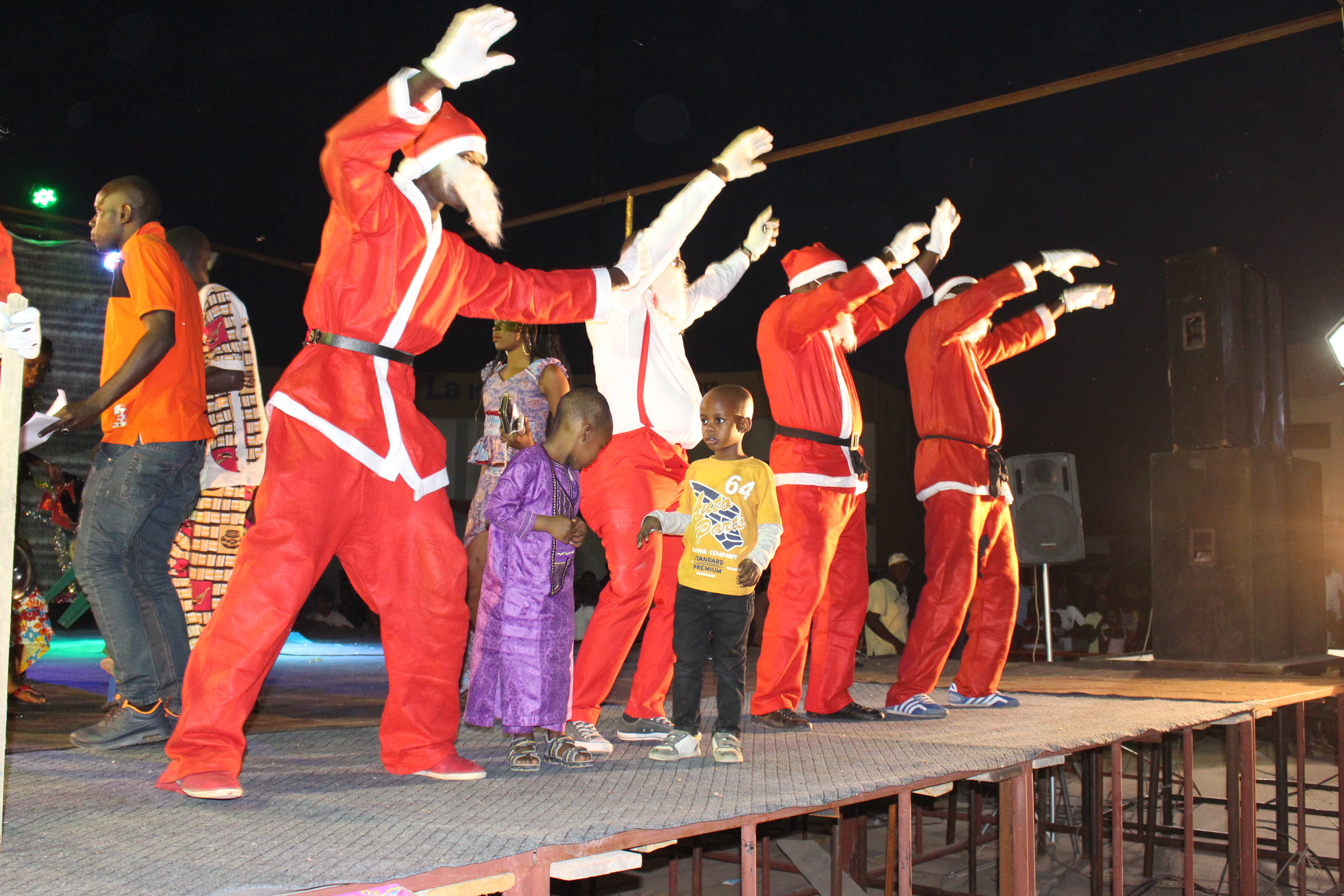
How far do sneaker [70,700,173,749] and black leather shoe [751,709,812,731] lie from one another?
7.01 feet

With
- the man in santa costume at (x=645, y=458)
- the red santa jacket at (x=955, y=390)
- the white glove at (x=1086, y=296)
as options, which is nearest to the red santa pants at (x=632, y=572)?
the man in santa costume at (x=645, y=458)

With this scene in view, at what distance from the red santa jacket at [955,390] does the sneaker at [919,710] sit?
0.95 metres

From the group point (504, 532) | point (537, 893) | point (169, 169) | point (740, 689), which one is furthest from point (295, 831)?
point (169, 169)

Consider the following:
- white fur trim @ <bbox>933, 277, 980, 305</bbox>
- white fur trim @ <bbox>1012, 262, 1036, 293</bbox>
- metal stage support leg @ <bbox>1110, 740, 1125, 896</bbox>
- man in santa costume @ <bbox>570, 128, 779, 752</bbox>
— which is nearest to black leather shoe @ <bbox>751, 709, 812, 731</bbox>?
man in santa costume @ <bbox>570, 128, 779, 752</bbox>

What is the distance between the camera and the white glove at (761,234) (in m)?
4.62

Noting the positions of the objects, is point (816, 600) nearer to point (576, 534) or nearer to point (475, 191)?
point (576, 534)

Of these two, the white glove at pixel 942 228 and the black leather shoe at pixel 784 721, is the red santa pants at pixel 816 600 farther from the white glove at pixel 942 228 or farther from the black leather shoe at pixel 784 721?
the white glove at pixel 942 228

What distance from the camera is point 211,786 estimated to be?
2293 mm

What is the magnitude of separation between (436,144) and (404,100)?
0.94 feet

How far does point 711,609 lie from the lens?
346cm

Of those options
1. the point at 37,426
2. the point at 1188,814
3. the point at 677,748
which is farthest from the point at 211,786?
the point at 1188,814

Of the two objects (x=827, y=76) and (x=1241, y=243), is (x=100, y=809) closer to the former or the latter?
(x=827, y=76)

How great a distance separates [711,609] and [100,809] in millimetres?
1898

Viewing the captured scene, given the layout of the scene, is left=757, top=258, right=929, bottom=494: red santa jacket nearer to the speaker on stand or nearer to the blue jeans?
the blue jeans
